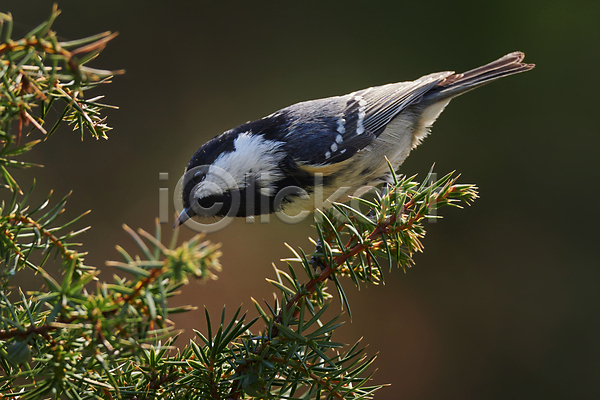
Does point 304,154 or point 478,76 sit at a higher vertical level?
point 478,76

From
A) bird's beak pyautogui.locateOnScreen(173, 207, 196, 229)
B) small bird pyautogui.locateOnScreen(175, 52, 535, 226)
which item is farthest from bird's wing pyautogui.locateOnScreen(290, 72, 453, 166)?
bird's beak pyautogui.locateOnScreen(173, 207, 196, 229)

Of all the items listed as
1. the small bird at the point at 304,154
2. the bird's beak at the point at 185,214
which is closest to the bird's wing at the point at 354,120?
the small bird at the point at 304,154

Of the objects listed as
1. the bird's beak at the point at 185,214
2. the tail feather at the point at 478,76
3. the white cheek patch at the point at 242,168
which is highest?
the tail feather at the point at 478,76

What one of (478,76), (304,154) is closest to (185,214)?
(304,154)

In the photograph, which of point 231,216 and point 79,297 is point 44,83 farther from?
point 231,216

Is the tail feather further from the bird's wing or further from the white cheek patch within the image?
the white cheek patch

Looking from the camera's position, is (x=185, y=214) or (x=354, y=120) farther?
(x=354, y=120)

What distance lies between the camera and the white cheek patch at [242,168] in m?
1.38

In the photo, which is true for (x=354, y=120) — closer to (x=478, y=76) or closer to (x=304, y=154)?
(x=304, y=154)

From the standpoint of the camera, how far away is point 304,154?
1.44 meters

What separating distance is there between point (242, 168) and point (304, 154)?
0.20 meters

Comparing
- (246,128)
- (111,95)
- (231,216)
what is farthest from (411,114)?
(111,95)

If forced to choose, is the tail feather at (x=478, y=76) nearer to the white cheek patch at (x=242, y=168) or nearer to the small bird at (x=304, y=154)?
the small bird at (x=304, y=154)

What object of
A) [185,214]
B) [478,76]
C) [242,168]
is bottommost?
[185,214]
